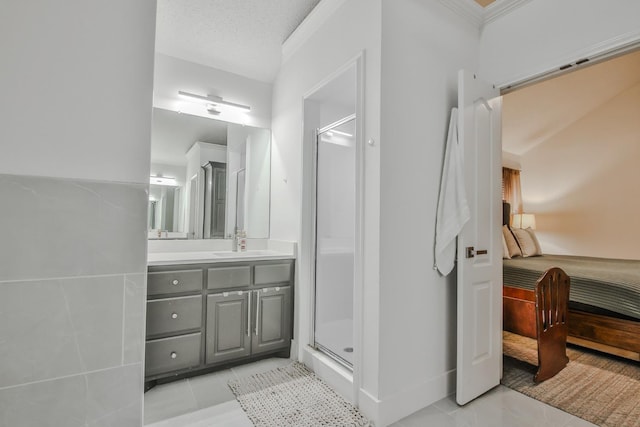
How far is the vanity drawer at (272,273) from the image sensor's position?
8.38 ft

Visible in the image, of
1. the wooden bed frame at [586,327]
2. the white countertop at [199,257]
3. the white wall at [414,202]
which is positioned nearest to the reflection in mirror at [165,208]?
the white countertop at [199,257]

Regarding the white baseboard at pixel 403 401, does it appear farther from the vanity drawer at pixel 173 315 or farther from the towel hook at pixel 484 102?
the towel hook at pixel 484 102

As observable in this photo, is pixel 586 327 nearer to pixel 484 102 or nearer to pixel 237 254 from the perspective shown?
pixel 484 102

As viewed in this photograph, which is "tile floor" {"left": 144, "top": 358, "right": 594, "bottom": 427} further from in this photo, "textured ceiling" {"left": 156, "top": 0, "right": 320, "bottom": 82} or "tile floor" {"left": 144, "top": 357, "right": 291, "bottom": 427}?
"textured ceiling" {"left": 156, "top": 0, "right": 320, "bottom": 82}

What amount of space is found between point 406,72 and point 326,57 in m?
0.71

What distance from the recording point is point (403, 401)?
6.06 feet

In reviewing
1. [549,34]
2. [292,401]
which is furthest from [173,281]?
[549,34]

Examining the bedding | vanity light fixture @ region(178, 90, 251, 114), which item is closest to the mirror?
vanity light fixture @ region(178, 90, 251, 114)

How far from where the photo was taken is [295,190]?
2.72 metres

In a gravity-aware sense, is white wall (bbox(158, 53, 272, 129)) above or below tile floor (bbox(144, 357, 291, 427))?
above

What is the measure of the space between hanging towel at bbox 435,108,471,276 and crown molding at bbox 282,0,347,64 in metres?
1.26

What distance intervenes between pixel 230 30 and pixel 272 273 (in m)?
2.08

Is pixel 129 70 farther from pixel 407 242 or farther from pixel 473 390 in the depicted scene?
pixel 473 390

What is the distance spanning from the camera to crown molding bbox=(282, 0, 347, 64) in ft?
7.39
